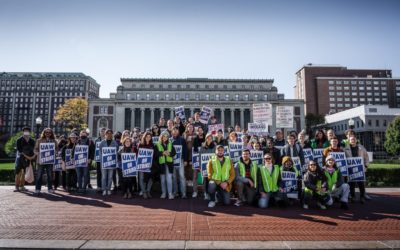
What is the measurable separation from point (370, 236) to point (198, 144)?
→ 6648mm

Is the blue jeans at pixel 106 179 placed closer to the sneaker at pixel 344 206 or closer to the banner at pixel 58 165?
the banner at pixel 58 165

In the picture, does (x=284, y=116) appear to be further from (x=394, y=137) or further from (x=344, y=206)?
(x=394, y=137)

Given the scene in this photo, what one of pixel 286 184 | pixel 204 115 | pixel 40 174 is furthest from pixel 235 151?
pixel 40 174

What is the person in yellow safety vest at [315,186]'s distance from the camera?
343 inches

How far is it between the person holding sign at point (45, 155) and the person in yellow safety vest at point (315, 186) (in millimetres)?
10072

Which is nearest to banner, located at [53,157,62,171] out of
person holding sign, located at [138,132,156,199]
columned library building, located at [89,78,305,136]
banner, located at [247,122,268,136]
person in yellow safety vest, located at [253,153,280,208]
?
person holding sign, located at [138,132,156,199]

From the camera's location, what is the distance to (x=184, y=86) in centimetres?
8606

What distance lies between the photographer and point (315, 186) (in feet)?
28.6

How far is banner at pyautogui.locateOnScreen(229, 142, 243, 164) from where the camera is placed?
11430 millimetres

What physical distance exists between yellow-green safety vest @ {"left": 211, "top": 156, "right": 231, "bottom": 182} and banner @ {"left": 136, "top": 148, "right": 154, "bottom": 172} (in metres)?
2.62

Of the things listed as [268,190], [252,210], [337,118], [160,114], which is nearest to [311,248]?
[252,210]

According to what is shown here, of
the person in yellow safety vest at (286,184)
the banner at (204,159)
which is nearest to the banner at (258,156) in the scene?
the person in yellow safety vest at (286,184)

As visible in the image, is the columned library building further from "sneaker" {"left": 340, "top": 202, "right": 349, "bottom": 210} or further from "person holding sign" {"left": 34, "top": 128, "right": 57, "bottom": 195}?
"sneaker" {"left": 340, "top": 202, "right": 349, "bottom": 210}

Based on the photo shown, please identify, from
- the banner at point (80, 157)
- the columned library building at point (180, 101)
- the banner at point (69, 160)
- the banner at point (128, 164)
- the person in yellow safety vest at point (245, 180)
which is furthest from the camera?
the columned library building at point (180, 101)
